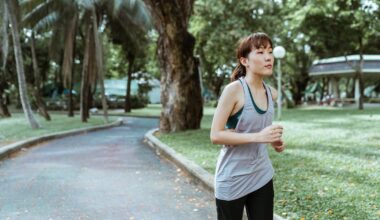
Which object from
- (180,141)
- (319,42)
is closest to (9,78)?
(319,42)

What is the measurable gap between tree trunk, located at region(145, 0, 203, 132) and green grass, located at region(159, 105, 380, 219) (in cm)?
271

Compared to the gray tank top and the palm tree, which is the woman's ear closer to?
the gray tank top

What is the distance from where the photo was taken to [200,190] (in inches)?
289

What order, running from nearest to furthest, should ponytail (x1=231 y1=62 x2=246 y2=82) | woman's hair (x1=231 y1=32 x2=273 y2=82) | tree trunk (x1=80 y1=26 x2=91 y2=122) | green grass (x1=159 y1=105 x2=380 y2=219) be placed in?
woman's hair (x1=231 y1=32 x2=273 y2=82), ponytail (x1=231 y1=62 x2=246 y2=82), green grass (x1=159 y1=105 x2=380 y2=219), tree trunk (x1=80 y1=26 x2=91 y2=122)

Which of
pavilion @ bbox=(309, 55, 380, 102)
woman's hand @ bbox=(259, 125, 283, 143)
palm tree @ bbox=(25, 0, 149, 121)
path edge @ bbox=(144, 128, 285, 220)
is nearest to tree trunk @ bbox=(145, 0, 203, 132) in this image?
path edge @ bbox=(144, 128, 285, 220)

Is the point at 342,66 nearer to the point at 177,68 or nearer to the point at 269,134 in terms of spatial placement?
the point at 177,68

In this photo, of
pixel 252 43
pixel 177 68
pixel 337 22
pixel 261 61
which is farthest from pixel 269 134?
pixel 337 22

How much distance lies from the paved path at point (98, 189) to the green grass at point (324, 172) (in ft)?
2.90

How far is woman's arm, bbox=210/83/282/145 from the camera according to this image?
288cm

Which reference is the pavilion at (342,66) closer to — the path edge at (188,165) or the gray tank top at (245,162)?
the path edge at (188,165)

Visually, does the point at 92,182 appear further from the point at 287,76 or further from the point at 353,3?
the point at 287,76

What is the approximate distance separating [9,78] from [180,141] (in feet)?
97.6

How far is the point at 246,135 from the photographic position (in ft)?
9.52

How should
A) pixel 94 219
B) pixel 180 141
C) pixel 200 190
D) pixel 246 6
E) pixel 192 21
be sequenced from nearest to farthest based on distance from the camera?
pixel 94 219
pixel 200 190
pixel 180 141
pixel 246 6
pixel 192 21
